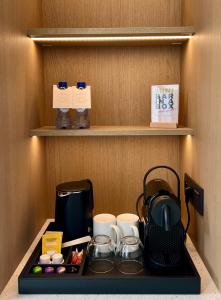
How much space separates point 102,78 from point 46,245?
87cm

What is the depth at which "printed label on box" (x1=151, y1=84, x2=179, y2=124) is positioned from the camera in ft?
5.07

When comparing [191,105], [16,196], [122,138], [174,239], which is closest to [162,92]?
[191,105]

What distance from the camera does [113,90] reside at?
5.86 feet

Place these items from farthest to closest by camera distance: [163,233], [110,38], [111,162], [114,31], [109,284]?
1. [111,162]
2. [110,38]
3. [114,31]
4. [163,233]
5. [109,284]

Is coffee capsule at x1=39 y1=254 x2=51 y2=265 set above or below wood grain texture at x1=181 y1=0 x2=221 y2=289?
below

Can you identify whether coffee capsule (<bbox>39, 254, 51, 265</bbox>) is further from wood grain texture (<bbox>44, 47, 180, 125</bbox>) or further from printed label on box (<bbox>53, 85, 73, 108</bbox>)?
wood grain texture (<bbox>44, 47, 180, 125</bbox>)

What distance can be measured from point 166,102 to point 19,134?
2.14 ft

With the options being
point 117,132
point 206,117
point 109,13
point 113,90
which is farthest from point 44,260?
point 109,13

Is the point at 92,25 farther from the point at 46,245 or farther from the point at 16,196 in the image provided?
the point at 46,245

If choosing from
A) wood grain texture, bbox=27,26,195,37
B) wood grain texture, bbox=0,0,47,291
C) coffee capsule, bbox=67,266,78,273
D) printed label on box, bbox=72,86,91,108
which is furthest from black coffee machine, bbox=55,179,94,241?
wood grain texture, bbox=27,26,195,37

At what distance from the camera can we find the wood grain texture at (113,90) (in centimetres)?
173

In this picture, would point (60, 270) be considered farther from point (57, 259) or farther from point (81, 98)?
Result: point (81, 98)

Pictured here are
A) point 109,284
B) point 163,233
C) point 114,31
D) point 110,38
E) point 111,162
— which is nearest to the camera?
point 109,284

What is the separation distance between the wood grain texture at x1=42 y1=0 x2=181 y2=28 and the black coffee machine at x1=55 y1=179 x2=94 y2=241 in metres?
0.83
